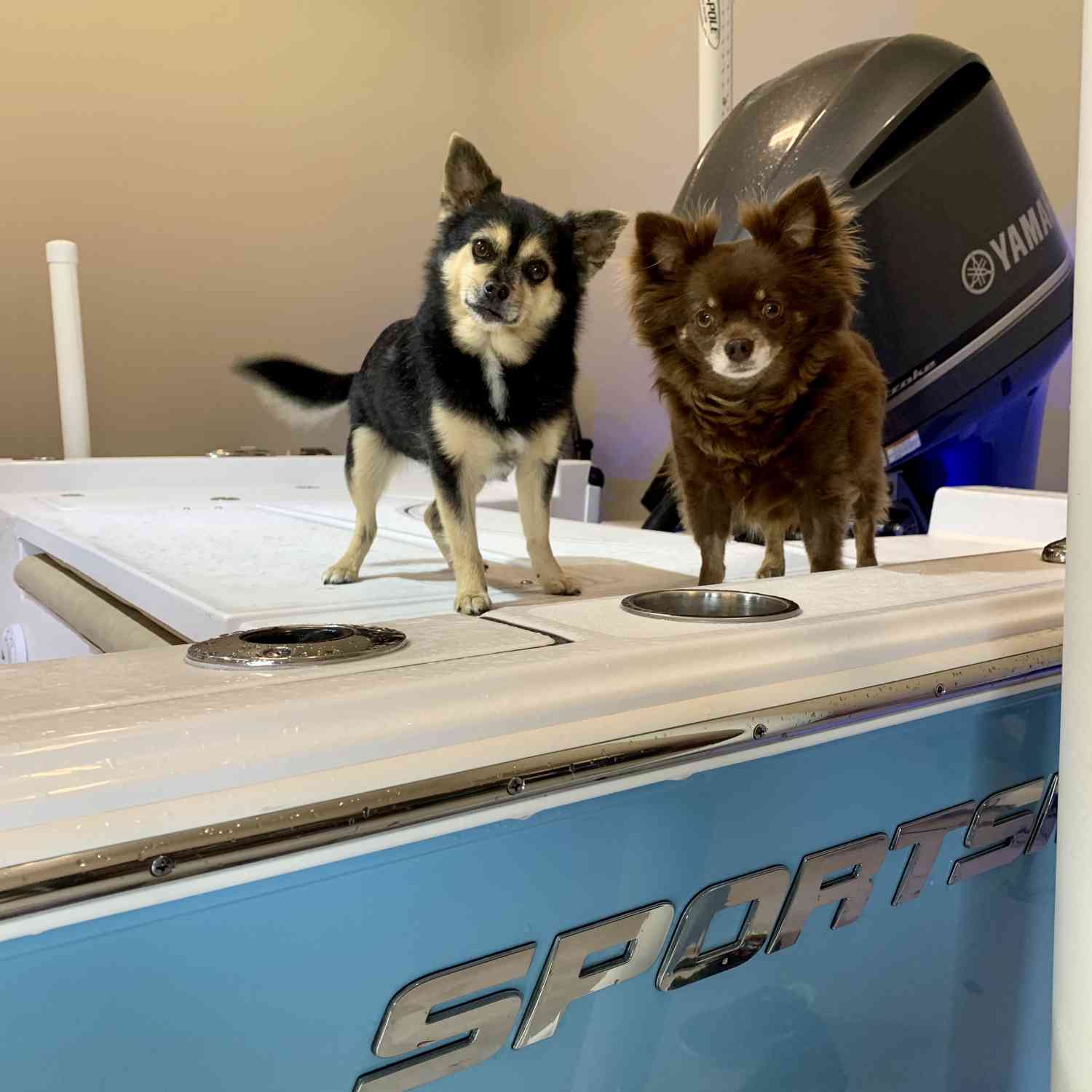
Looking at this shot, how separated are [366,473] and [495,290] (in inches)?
12.3

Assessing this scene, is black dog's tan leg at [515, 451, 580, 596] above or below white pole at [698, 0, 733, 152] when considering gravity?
below

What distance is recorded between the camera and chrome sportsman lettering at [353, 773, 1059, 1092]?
0.45 meters

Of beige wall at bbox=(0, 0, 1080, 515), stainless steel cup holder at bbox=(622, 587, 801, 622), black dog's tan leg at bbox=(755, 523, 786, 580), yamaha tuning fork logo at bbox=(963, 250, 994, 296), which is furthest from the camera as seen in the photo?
beige wall at bbox=(0, 0, 1080, 515)

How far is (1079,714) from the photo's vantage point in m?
0.44

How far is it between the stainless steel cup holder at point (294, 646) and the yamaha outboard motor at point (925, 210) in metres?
0.86

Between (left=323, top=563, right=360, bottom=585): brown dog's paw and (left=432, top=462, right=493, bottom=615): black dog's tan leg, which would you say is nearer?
(left=432, top=462, right=493, bottom=615): black dog's tan leg

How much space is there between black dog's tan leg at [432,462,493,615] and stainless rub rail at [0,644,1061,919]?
1.09 ft

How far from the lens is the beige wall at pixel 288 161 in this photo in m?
2.96

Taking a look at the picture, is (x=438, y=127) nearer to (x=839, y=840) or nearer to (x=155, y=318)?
(x=155, y=318)

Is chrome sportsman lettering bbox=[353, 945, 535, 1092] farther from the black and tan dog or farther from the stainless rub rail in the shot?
the black and tan dog

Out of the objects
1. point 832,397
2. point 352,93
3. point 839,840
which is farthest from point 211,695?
point 352,93

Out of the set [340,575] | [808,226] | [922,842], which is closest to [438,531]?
[340,575]

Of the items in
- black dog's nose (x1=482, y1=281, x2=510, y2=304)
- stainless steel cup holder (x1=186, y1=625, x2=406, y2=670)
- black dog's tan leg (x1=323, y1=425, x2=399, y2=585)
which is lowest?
stainless steel cup holder (x1=186, y1=625, x2=406, y2=670)

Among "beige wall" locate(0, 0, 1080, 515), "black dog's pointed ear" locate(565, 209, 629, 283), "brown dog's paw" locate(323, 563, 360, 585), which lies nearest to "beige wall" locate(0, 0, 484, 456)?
"beige wall" locate(0, 0, 1080, 515)
